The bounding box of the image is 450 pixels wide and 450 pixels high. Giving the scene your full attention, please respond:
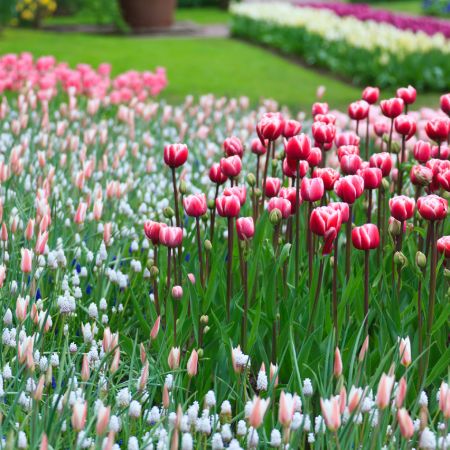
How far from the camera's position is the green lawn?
12359 mm

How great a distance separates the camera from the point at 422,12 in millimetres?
30906

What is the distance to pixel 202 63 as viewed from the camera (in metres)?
15.0

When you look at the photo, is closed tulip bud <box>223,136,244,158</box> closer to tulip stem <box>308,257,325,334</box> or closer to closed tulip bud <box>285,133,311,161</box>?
closed tulip bud <box>285,133,311,161</box>

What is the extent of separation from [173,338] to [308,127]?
17.5 ft

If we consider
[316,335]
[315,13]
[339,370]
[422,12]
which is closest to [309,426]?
[339,370]

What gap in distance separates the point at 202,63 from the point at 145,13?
6.22 m

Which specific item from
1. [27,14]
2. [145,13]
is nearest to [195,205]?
[27,14]

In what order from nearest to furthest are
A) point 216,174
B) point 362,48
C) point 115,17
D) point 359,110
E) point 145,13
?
1. point 216,174
2. point 359,110
3. point 362,48
4. point 115,17
5. point 145,13

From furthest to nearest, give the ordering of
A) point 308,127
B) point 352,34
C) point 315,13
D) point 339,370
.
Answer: point 315,13 < point 352,34 < point 308,127 < point 339,370

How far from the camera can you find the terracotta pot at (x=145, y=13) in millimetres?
20594

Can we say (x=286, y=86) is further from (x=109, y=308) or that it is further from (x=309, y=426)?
(x=309, y=426)

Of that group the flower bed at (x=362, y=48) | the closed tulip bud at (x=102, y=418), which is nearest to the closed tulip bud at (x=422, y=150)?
the closed tulip bud at (x=102, y=418)

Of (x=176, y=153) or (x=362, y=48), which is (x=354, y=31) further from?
(x=176, y=153)

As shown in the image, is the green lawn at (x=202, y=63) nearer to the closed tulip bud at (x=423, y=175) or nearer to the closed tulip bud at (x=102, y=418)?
the closed tulip bud at (x=423, y=175)
